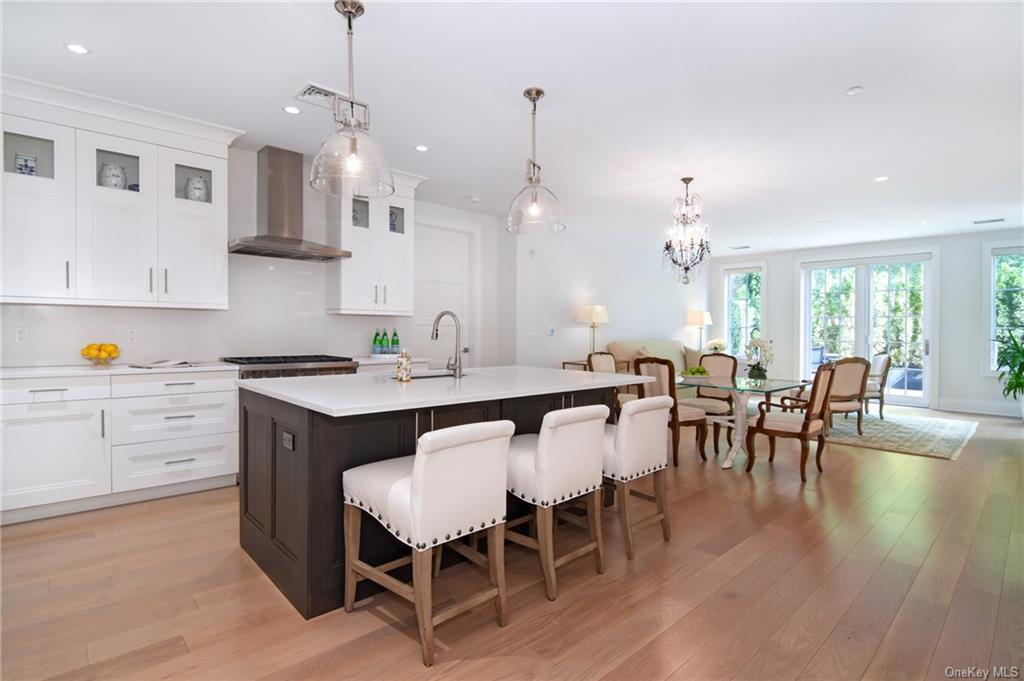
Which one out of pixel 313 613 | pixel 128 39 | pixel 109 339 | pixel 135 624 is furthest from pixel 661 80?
pixel 109 339

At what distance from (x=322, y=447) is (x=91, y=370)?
221 centimetres

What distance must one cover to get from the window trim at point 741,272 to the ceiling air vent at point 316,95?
8374mm

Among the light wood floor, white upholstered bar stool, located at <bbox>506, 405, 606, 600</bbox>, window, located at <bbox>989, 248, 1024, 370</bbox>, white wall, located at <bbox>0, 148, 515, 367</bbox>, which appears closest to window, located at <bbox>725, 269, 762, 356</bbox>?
window, located at <bbox>989, 248, 1024, 370</bbox>

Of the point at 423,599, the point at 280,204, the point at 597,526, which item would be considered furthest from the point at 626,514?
the point at 280,204

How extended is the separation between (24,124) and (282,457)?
2.82m

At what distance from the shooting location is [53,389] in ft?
9.89

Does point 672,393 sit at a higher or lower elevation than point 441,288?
lower

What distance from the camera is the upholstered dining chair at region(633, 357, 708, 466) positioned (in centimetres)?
434

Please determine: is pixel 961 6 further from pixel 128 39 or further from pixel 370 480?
pixel 128 39

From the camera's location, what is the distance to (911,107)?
10.6 ft

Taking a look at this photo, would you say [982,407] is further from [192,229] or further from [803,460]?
[192,229]

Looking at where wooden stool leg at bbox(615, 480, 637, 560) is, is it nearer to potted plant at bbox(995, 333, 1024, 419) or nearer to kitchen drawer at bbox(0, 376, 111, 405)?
kitchen drawer at bbox(0, 376, 111, 405)

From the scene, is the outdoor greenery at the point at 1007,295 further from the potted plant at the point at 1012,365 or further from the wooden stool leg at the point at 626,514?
the wooden stool leg at the point at 626,514

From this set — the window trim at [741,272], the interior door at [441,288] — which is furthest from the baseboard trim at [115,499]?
the window trim at [741,272]
